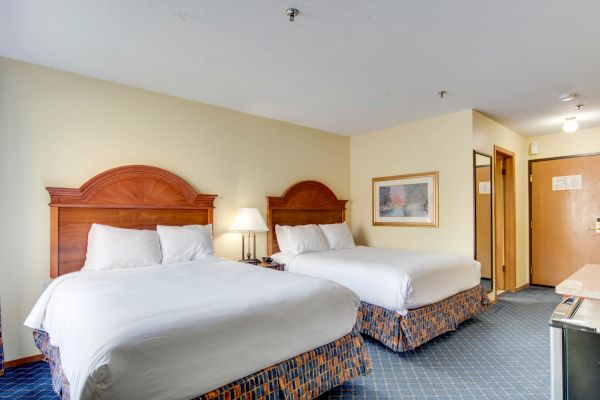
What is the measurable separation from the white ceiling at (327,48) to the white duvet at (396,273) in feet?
5.75

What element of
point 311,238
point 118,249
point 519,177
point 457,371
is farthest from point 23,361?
point 519,177

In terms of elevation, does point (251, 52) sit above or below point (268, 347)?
above

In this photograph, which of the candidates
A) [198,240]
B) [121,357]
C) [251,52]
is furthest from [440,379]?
[251,52]

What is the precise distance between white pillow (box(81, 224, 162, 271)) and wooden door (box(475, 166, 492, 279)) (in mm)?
3675

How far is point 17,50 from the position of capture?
8.23 feet

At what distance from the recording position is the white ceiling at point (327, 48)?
6.57 feet

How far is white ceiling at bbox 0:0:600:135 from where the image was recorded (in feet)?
6.57

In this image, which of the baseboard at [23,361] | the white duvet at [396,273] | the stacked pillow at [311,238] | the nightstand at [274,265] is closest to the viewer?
the baseboard at [23,361]

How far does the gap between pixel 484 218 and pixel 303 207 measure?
2379mm

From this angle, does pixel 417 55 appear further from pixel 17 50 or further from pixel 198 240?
pixel 17 50

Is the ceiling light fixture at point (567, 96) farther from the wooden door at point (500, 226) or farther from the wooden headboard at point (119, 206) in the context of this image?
the wooden headboard at point (119, 206)

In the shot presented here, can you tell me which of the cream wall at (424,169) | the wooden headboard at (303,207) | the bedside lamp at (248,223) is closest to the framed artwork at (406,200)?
the cream wall at (424,169)

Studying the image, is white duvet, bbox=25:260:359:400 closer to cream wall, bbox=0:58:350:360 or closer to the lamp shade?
cream wall, bbox=0:58:350:360

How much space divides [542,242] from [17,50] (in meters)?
6.87
